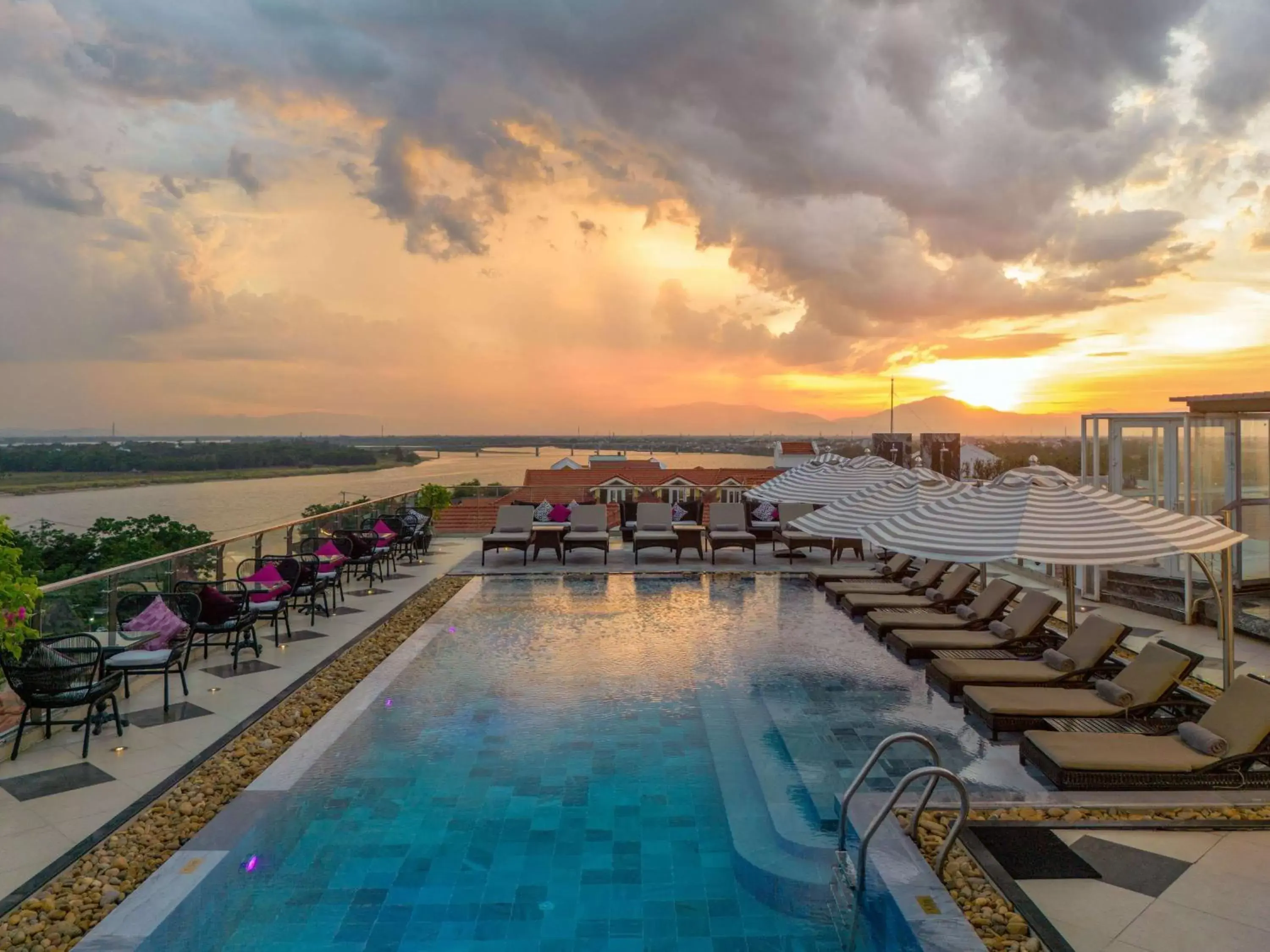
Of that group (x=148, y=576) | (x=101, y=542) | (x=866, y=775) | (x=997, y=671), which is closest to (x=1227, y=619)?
(x=997, y=671)

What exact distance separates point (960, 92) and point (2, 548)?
15.3 meters

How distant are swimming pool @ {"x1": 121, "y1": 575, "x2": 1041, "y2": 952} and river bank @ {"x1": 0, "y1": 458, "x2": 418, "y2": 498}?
7064 centimetres

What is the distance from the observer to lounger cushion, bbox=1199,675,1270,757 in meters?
4.44

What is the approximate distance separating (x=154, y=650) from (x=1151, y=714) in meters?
7.73

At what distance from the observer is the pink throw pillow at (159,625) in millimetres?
6191

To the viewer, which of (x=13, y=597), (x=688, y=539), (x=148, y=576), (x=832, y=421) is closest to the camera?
(x=13, y=597)

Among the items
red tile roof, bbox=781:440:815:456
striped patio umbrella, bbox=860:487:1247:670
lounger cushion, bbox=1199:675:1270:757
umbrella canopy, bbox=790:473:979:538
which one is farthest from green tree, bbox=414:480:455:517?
red tile roof, bbox=781:440:815:456

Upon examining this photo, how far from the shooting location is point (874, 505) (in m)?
7.74

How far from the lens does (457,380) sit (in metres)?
31.5

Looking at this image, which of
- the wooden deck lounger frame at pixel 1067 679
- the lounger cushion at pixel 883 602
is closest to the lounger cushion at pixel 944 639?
the wooden deck lounger frame at pixel 1067 679

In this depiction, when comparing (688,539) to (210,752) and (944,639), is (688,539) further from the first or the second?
(210,752)

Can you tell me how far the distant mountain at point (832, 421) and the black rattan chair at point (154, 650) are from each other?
45501mm

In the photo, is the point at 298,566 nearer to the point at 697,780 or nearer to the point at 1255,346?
the point at 697,780

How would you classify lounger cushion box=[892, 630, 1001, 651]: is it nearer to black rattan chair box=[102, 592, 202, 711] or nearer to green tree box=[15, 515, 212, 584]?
black rattan chair box=[102, 592, 202, 711]
